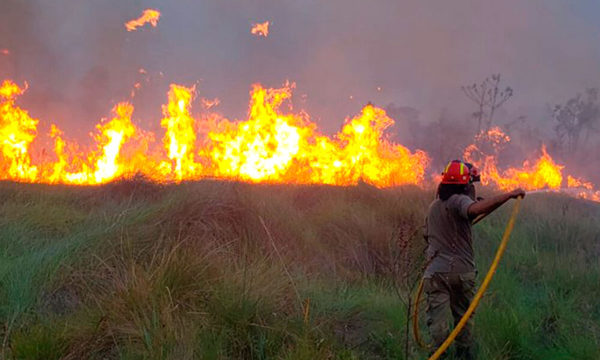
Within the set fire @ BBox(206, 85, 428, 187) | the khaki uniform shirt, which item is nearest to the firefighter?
the khaki uniform shirt

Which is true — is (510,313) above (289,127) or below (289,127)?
below

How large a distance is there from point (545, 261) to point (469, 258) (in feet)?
15.4

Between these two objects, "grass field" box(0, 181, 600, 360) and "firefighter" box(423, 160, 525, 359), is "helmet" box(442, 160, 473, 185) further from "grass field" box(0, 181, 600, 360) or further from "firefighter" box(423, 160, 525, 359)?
"grass field" box(0, 181, 600, 360)

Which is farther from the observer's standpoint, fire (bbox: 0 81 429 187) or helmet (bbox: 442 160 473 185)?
fire (bbox: 0 81 429 187)

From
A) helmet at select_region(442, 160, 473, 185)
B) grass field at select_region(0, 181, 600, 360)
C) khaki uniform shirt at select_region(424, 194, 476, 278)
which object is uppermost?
helmet at select_region(442, 160, 473, 185)

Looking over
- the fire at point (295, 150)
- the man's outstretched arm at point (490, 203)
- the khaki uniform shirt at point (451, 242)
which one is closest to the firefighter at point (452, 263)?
the khaki uniform shirt at point (451, 242)

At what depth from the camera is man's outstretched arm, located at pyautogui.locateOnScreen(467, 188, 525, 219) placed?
3.69 metres

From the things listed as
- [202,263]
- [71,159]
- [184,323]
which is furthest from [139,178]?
[71,159]

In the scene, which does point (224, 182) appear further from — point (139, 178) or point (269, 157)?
point (269, 157)

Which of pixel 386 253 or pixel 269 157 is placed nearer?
pixel 386 253

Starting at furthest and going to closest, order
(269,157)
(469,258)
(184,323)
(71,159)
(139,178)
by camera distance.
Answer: (71,159)
(269,157)
(139,178)
(469,258)
(184,323)

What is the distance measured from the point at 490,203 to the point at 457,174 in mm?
556

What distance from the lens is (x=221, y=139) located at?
17547 mm

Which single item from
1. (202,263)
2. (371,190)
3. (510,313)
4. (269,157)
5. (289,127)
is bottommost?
(510,313)
